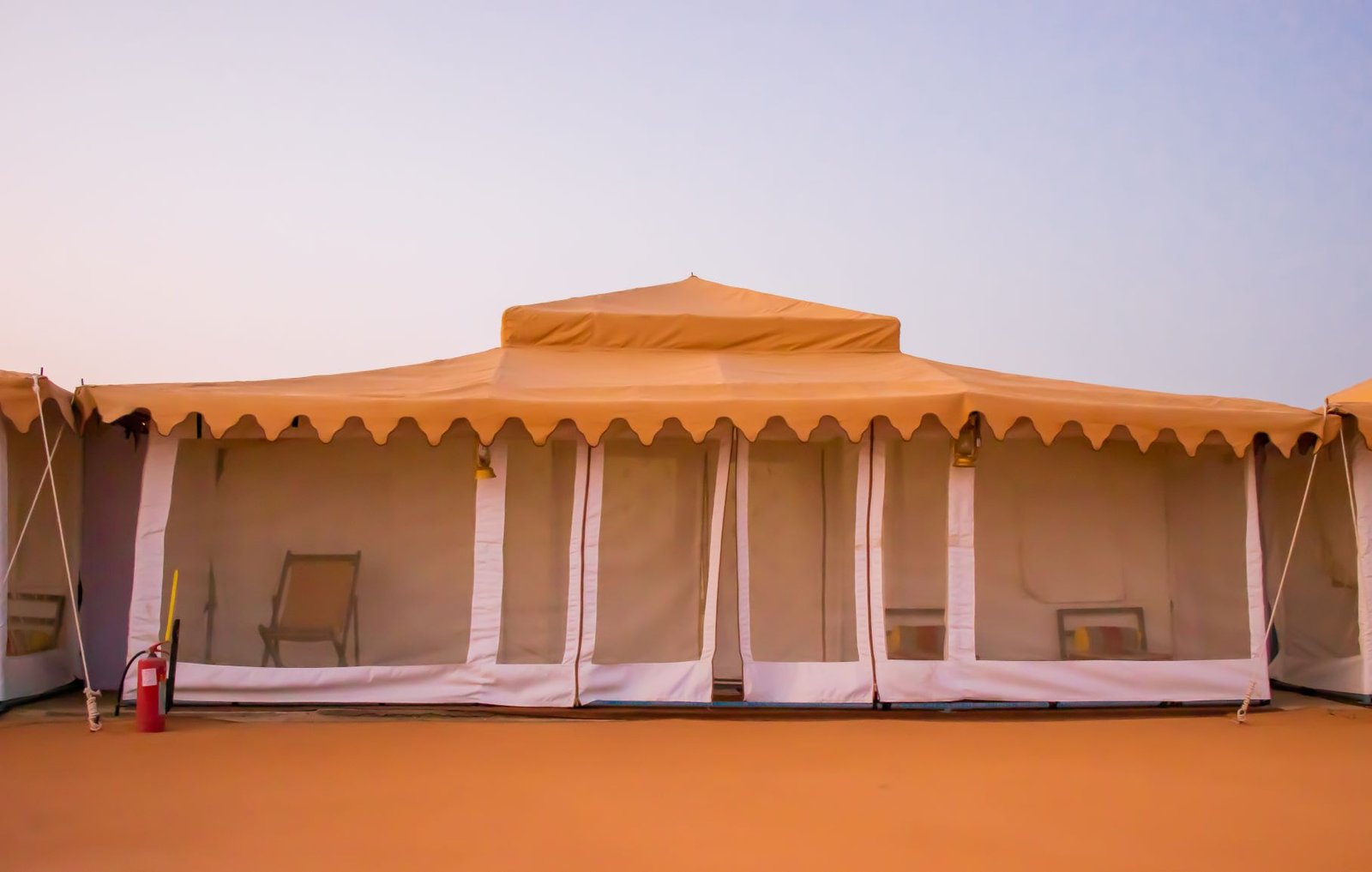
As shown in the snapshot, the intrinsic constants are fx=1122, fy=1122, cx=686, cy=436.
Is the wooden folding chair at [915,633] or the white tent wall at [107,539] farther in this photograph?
the white tent wall at [107,539]

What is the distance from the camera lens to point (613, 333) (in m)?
7.65

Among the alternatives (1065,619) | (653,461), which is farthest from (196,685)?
(1065,619)

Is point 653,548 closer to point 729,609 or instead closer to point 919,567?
point 729,609

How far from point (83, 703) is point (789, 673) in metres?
3.75

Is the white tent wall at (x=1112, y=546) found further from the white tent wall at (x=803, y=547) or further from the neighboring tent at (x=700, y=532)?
the white tent wall at (x=803, y=547)

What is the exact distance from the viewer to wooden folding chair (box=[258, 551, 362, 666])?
6199 millimetres

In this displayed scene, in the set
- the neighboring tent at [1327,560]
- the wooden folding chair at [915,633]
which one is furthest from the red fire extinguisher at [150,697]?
the neighboring tent at [1327,560]

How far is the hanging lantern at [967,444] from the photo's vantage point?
19.6 feet

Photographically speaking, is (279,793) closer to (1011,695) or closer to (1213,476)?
(1011,695)

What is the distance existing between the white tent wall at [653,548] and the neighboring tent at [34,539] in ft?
8.96

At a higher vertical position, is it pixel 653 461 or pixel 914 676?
pixel 653 461

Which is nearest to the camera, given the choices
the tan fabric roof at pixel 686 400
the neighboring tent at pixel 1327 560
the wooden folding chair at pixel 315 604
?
the tan fabric roof at pixel 686 400

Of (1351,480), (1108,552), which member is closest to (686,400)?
(1108,552)

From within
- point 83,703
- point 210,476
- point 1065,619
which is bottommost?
point 83,703
